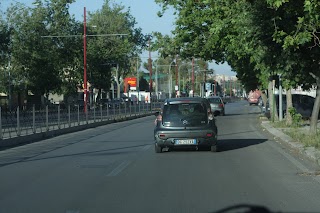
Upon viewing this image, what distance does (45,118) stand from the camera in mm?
25578

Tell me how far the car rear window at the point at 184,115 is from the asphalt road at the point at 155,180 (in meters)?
Result: 0.92

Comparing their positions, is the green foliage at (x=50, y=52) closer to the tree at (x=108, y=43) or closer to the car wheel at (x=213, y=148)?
the tree at (x=108, y=43)

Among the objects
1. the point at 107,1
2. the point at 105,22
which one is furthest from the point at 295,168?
the point at 107,1

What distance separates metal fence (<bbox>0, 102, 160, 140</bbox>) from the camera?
70.3ft

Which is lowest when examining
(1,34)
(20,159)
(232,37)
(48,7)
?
(20,159)

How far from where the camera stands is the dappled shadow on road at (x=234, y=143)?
1745 centimetres

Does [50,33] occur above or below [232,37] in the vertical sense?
above

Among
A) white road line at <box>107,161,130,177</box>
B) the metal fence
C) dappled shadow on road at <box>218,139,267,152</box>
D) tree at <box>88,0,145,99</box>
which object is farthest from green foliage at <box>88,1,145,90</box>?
white road line at <box>107,161,130,177</box>

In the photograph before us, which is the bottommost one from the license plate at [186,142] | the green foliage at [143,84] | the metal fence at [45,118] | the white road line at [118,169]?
the white road line at [118,169]

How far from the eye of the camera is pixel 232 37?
26.0m

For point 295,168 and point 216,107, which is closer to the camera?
point 295,168

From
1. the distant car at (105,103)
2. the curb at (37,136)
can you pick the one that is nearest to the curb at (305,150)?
the curb at (37,136)

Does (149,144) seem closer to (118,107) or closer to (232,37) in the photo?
(232,37)

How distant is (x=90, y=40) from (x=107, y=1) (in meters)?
16.2
